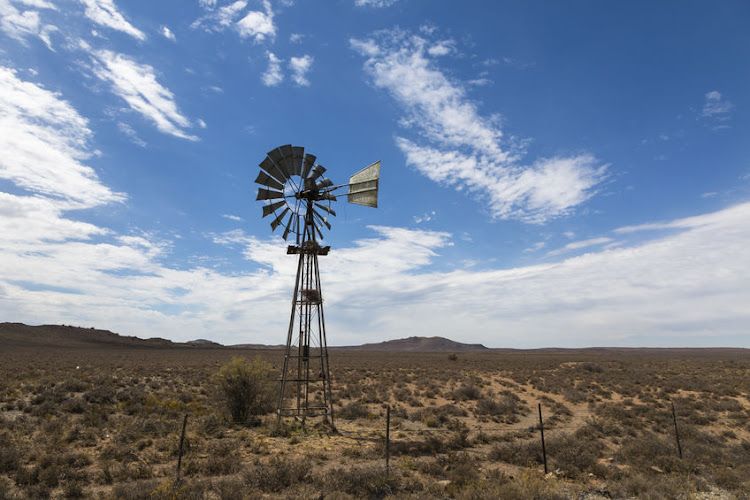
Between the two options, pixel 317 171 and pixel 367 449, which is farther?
pixel 317 171

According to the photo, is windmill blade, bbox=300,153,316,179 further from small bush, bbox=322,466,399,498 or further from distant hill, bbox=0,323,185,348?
distant hill, bbox=0,323,185,348

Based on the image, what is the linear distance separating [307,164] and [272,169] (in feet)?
4.72

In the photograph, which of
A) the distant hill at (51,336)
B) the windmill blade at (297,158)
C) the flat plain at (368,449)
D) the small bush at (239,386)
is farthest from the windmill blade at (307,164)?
the distant hill at (51,336)

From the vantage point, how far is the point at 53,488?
8.90 m

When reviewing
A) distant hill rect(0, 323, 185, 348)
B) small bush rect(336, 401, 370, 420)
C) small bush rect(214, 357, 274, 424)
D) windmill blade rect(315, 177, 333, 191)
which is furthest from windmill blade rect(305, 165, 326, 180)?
distant hill rect(0, 323, 185, 348)

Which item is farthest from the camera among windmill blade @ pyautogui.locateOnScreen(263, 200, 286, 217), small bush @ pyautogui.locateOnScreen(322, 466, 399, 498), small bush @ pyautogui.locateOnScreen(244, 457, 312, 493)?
windmill blade @ pyautogui.locateOnScreen(263, 200, 286, 217)

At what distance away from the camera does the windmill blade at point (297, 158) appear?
1527 cm

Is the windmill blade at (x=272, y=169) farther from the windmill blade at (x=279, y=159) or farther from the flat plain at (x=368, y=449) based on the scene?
the flat plain at (x=368, y=449)

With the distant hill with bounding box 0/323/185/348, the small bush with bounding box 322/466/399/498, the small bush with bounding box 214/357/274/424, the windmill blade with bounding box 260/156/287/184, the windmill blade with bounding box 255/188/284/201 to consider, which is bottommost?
the small bush with bounding box 322/466/399/498

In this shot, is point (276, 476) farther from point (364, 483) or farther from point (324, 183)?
point (324, 183)

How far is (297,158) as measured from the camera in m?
15.4

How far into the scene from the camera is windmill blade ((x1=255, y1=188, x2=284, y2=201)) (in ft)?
49.8

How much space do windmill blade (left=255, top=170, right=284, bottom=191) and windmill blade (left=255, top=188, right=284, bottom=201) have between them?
204 mm

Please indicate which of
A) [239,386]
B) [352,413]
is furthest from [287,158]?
[352,413]
